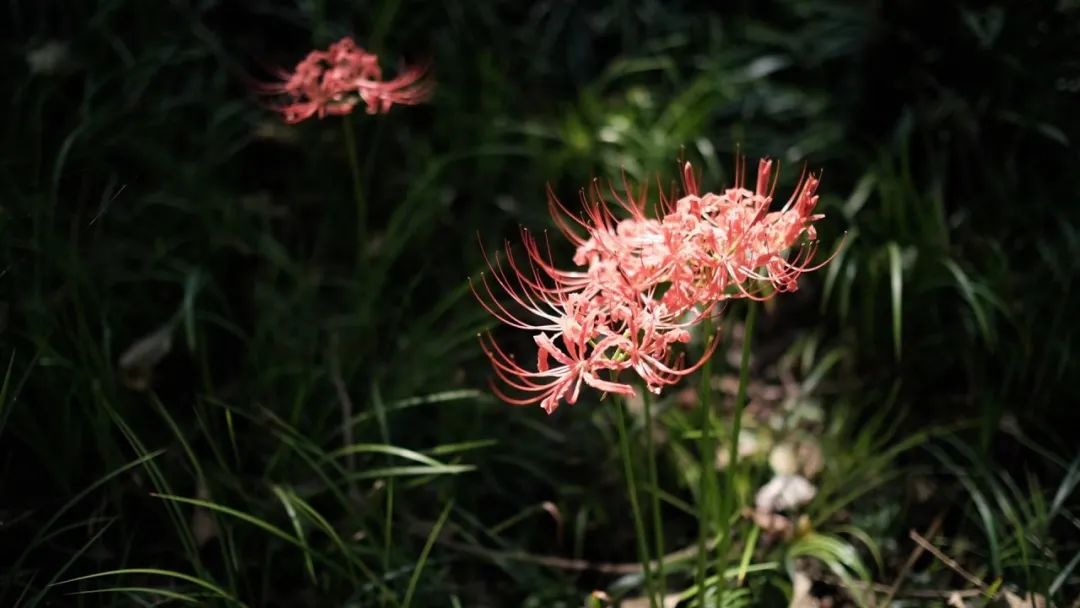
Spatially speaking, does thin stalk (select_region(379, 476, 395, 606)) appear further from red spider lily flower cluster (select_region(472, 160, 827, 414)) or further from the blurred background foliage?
red spider lily flower cluster (select_region(472, 160, 827, 414))

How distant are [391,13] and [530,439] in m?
1.45

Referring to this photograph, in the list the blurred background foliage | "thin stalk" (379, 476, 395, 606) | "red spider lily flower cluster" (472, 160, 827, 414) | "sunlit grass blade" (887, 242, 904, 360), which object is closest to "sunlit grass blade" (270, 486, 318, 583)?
the blurred background foliage

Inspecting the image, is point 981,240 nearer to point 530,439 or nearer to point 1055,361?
point 1055,361

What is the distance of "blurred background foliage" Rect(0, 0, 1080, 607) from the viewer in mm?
1816

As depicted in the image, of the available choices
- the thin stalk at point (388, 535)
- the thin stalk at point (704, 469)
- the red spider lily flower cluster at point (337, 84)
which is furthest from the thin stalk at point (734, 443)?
the red spider lily flower cluster at point (337, 84)

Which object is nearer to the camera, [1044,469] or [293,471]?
[293,471]

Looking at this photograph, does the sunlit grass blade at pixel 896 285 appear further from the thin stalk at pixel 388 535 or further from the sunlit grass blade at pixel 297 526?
the sunlit grass blade at pixel 297 526

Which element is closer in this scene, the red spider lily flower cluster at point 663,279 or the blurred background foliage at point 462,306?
the red spider lily flower cluster at point 663,279

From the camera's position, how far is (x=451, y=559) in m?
1.86

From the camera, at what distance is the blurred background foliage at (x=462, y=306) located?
5.96 ft

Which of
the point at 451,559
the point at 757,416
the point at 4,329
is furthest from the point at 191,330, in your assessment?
the point at 757,416

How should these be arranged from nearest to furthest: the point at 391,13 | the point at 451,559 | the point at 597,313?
1. the point at 597,313
2. the point at 451,559
3. the point at 391,13

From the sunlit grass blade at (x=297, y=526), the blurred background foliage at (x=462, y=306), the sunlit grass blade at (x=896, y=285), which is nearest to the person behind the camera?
the sunlit grass blade at (x=297, y=526)

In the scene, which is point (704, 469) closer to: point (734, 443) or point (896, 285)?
point (734, 443)
